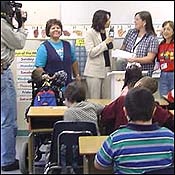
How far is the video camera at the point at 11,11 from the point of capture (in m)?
1.70

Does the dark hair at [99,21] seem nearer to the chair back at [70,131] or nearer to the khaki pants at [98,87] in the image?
the khaki pants at [98,87]

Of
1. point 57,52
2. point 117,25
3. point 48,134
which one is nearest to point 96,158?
point 48,134

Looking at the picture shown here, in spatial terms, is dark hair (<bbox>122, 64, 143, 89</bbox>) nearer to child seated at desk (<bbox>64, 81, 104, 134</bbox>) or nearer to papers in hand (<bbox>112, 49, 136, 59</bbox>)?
child seated at desk (<bbox>64, 81, 104, 134</bbox>)

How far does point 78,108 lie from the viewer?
93.9 inches

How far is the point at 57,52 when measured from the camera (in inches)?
133

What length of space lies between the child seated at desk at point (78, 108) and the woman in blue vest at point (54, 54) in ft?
2.82

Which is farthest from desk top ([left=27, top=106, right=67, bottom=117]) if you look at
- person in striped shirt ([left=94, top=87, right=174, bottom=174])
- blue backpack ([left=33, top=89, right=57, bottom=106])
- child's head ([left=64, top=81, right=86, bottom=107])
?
person in striped shirt ([left=94, top=87, right=174, bottom=174])

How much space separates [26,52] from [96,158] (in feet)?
8.13

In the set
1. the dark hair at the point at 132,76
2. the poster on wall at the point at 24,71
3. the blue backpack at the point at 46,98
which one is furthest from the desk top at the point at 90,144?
the poster on wall at the point at 24,71

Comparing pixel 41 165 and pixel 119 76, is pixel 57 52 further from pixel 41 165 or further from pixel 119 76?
pixel 41 165

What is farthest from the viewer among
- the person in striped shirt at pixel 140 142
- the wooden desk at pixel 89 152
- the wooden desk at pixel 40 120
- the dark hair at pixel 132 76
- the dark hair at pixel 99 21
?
the dark hair at pixel 99 21

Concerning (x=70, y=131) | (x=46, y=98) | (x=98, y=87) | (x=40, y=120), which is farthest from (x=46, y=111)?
(x=98, y=87)

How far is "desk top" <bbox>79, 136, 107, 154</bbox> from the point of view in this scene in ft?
6.05

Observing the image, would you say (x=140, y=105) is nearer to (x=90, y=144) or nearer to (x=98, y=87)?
(x=90, y=144)
